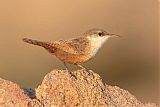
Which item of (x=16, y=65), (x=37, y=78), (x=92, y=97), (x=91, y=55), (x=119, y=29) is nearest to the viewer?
(x=92, y=97)

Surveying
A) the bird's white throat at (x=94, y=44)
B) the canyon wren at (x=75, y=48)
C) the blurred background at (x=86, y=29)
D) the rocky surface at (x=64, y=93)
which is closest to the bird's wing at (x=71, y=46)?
the canyon wren at (x=75, y=48)

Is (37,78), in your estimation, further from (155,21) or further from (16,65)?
(155,21)

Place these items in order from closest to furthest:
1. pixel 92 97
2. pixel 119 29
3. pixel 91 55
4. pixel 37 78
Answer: pixel 92 97
pixel 91 55
pixel 37 78
pixel 119 29

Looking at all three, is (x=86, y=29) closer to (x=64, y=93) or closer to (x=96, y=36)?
(x=96, y=36)

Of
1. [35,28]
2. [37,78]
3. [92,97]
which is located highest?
[35,28]

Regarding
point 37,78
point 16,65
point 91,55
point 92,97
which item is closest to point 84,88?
point 92,97

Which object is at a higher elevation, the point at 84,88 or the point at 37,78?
the point at 37,78
